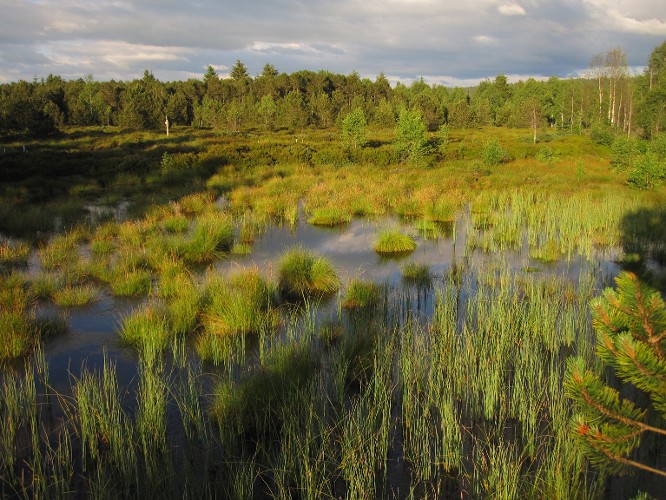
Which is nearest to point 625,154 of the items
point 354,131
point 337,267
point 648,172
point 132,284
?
point 648,172

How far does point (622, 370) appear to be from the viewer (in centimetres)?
211

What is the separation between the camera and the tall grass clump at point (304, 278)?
28.2ft

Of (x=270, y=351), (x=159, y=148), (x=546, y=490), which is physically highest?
(x=159, y=148)

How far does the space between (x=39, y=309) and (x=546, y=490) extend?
7.07m

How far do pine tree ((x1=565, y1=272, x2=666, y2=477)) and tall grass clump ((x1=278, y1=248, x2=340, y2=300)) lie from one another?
640 cm

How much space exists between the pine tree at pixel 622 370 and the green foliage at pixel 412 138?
25800 mm

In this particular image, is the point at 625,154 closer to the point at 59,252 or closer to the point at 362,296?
the point at 362,296

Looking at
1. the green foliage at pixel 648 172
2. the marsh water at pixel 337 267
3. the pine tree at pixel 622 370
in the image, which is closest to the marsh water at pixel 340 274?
the marsh water at pixel 337 267

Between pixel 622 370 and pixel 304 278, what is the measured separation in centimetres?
682

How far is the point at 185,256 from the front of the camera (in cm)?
1055

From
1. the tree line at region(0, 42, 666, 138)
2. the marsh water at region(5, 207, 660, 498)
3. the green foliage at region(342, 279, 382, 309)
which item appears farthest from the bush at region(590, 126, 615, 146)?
the green foliage at region(342, 279, 382, 309)

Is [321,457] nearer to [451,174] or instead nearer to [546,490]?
[546,490]

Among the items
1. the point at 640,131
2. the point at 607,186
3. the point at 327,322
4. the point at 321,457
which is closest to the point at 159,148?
the point at 607,186

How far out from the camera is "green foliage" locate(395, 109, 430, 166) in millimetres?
28000
